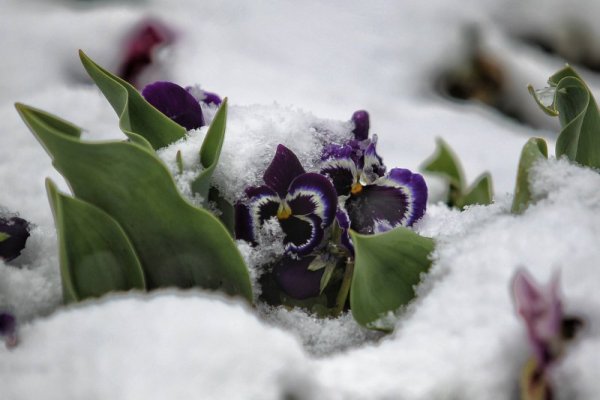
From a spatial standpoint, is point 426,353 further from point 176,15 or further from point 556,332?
point 176,15

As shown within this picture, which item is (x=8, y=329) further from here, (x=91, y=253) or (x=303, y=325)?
(x=303, y=325)

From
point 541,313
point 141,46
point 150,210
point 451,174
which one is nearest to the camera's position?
point 541,313

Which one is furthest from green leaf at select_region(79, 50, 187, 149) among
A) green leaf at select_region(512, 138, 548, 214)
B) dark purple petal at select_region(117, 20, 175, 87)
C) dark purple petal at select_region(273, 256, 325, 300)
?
dark purple petal at select_region(117, 20, 175, 87)

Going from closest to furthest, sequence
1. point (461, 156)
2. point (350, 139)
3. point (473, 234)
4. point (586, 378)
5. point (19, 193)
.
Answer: point (586, 378), point (473, 234), point (350, 139), point (19, 193), point (461, 156)

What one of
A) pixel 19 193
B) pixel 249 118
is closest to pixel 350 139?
pixel 249 118

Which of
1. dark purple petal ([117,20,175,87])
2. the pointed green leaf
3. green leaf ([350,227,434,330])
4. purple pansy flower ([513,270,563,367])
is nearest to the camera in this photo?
purple pansy flower ([513,270,563,367])

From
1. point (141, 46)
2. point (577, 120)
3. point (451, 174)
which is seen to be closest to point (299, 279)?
point (577, 120)

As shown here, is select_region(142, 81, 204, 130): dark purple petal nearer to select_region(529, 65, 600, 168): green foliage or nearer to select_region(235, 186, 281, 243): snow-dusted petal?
select_region(235, 186, 281, 243): snow-dusted petal
